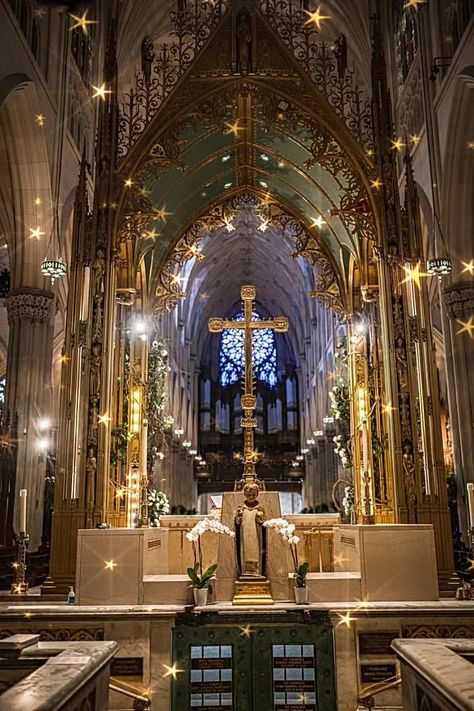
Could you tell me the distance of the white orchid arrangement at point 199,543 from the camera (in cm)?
638

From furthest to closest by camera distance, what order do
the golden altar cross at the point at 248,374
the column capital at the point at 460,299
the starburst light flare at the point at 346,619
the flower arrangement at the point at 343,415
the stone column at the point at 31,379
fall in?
1. the flower arrangement at the point at 343,415
2. the column capital at the point at 460,299
3. the stone column at the point at 31,379
4. the golden altar cross at the point at 248,374
5. the starburst light flare at the point at 346,619

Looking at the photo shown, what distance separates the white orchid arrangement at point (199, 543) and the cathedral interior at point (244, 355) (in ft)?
0.11

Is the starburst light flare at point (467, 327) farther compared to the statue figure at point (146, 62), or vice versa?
the starburst light flare at point (467, 327)

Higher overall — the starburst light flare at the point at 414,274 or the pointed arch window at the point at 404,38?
the pointed arch window at the point at 404,38

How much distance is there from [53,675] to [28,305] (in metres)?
11.4

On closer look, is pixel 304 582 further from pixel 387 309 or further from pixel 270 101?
pixel 270 101

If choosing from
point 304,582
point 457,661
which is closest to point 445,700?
point 457,661

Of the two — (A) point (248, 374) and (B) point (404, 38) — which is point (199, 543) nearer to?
(A) point (248, 374)

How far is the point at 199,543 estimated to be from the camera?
735cm

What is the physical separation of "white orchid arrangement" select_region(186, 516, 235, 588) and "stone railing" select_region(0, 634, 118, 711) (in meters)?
2.52

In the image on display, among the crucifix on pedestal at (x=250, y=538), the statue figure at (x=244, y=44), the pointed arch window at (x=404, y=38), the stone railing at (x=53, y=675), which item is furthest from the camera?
the pointed arch window at (x=404, y=38)

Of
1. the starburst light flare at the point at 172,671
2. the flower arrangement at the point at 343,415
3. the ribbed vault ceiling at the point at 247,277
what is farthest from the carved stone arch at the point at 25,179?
the ribbed vault ceiling at the point at 247,277

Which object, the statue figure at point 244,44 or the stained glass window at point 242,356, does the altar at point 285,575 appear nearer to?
the statue figure at point 244,44

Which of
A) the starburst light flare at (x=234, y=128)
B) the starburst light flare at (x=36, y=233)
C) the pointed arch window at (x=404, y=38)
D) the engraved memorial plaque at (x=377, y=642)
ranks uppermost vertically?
the pointed arch window at (x=404, y=38)
